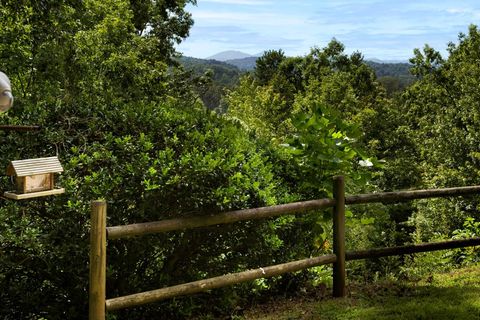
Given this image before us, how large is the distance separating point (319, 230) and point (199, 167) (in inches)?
77.9

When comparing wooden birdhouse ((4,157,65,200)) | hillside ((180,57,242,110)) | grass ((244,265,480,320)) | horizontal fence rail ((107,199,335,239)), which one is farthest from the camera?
hillside ((180,57,242,110))

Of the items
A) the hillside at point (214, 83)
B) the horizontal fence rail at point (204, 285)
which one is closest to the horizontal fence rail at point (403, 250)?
the horizontal fence rail at point (204, 285)

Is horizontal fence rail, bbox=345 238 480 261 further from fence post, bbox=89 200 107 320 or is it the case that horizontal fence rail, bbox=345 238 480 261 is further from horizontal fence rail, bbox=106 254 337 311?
fence post, bbox=89 200 107 320

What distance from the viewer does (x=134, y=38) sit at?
18.3 meters

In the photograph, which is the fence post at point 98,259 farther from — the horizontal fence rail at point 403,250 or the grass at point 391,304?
the horizontal fence rail at point 403,250

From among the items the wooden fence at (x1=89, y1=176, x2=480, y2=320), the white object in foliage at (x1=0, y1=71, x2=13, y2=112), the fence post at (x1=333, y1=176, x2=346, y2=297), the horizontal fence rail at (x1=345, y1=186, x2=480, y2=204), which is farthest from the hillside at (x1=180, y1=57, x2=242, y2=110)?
the white object in foliage at (x1=0, y1=71, x2=13, y2=112)

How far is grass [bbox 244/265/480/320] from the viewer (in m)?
5.06

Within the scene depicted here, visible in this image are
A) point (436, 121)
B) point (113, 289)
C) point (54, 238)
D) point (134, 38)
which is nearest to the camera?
point (54, 238)

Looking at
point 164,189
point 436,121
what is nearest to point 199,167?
point 164,189

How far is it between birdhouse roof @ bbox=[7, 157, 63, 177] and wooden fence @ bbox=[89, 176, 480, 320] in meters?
0.39

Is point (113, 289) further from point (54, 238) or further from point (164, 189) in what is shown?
point (164, 189)

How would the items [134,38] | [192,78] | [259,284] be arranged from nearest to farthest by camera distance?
[259,284]
[134,38]
[192,78]

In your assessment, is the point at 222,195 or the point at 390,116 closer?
the point at 222,195

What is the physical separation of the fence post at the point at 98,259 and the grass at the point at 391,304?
1621 millimetres
